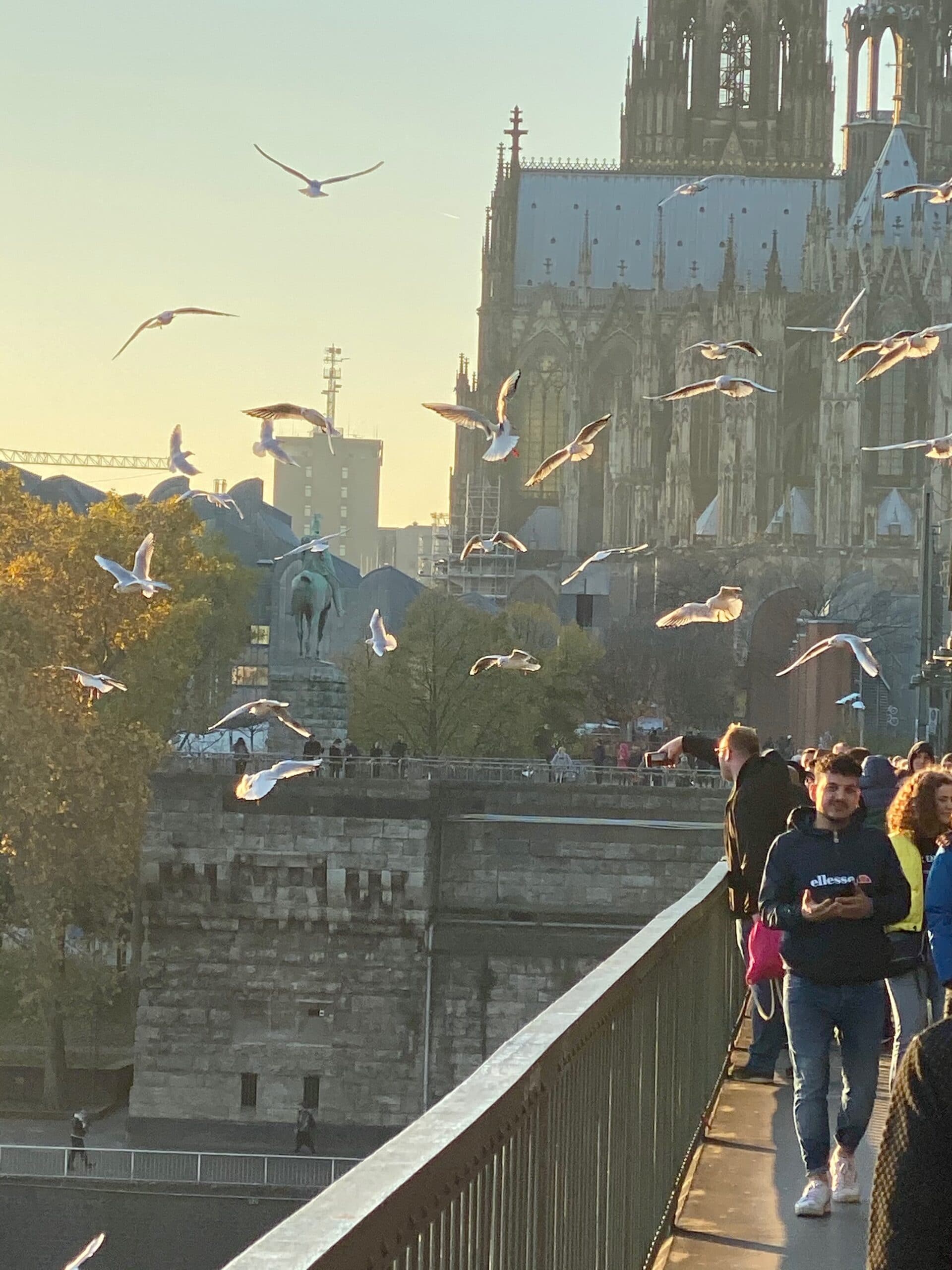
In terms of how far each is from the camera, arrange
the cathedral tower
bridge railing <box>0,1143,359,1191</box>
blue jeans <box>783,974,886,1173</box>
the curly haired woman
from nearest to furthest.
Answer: blue jeans <box>783,974,886,1173</box> → the curly haired woman → bridge railing <box>0,1143,359,1191</box> → the cathedral tower

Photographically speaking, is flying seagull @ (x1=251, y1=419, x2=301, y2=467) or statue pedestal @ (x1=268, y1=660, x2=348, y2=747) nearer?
flying seagull @ (x1=251, y1=419, x2=301, y2=467)

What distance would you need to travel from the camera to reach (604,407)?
389 feet

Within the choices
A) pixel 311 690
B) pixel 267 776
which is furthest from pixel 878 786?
pixel 311 690

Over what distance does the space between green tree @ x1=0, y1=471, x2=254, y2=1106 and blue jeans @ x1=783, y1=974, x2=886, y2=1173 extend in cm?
4065

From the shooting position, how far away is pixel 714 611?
22891mm

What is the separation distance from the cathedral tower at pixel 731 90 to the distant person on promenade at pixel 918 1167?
126 m

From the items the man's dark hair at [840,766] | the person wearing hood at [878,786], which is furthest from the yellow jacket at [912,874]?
the person wearing hood at [878,786]

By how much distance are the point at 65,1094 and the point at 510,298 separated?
76.3 metres

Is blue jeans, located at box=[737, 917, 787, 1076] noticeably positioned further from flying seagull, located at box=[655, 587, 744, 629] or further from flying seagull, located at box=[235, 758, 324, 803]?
flying seagull, located at box=[235, 758, 324, 803]

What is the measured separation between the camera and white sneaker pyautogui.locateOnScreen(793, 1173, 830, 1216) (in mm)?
9031

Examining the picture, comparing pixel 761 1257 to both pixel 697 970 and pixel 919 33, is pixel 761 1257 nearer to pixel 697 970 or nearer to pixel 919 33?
pixel 697 970

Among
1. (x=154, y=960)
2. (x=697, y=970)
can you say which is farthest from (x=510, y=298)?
(x=697, y=970)

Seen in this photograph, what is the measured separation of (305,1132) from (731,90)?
305 feet

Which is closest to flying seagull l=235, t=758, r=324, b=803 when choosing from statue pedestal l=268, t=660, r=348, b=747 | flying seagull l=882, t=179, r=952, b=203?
flying seagull l=882, t=179, r=952, b=203
